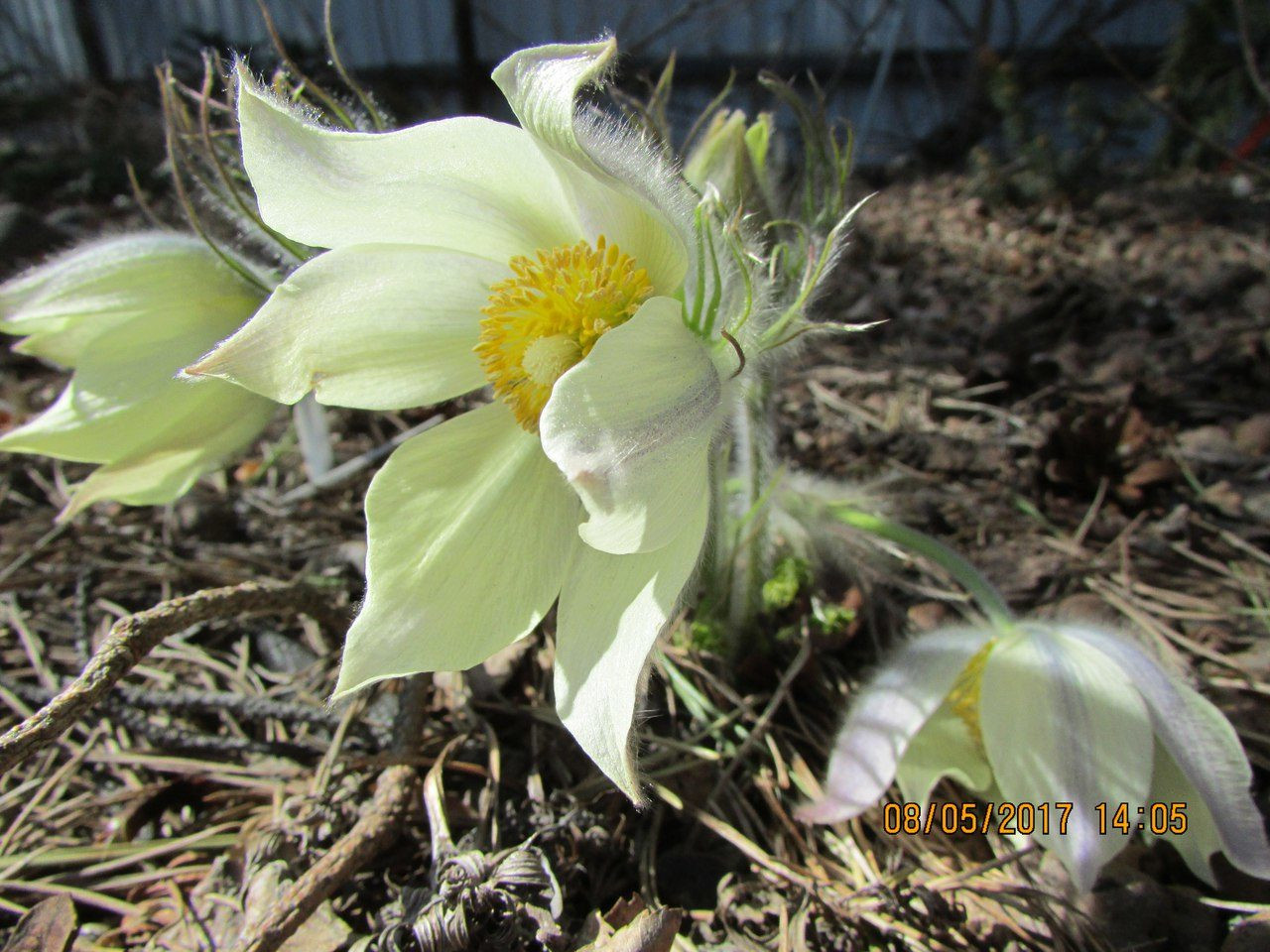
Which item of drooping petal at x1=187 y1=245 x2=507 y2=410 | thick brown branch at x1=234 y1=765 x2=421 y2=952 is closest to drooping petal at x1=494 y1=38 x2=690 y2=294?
drooping petal at x1=187 y1=245 x2=507 y2=410

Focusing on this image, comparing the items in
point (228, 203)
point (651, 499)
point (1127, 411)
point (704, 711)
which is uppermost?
point (228, 203)

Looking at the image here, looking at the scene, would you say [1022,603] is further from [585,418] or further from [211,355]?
[211,355]

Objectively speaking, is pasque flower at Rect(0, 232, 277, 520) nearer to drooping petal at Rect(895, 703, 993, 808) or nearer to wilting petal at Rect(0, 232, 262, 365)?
wilting petal at Rect(0, 232, 262, 365)

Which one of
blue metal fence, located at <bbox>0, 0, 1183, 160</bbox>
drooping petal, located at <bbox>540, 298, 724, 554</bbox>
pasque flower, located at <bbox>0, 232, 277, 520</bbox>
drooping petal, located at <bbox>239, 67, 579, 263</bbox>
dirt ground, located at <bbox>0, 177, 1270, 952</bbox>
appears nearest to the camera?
drooping petal, located at <bbox>540, 298, 724, 554</bbox>

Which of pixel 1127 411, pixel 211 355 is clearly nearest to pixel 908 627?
pixel 1127 411

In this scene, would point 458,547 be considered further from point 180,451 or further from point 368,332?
point 180,451
